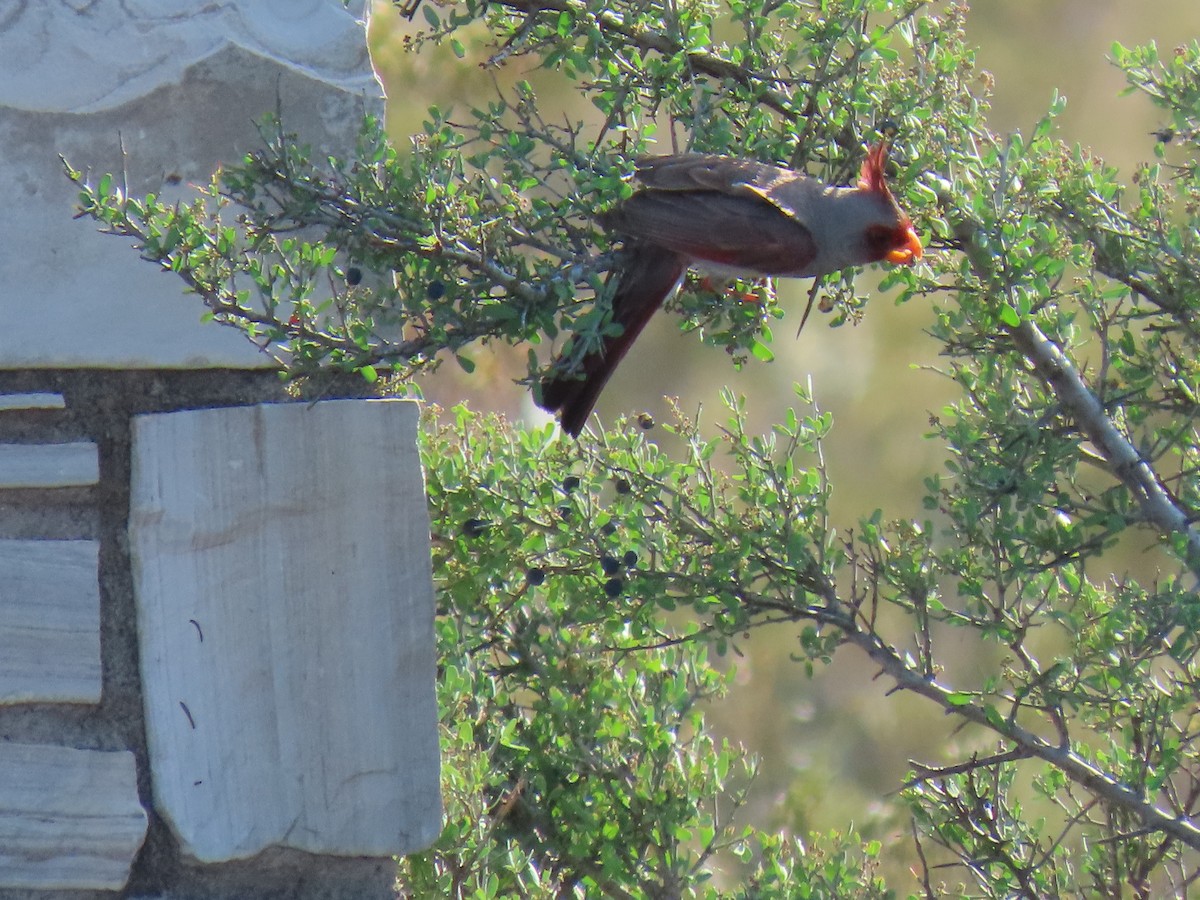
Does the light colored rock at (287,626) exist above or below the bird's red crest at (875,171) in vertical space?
below

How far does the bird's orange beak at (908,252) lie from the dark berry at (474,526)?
854 mm

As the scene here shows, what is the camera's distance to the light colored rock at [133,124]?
1600 mm

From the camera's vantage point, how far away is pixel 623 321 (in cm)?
219

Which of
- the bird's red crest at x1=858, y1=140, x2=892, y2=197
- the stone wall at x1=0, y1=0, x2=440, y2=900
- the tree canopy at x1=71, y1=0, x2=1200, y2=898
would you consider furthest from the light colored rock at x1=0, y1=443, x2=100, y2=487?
the bird's red crest at x1=858, y1=140, x2=892, y2=197

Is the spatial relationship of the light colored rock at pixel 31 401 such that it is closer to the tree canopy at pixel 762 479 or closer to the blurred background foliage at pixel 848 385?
the tree canopy at pixel 762 479

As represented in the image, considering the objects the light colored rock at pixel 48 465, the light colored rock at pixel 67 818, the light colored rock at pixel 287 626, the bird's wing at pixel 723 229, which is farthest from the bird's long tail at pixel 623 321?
the light colored rock at pixel 67 818

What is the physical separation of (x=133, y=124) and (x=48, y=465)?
1.36 ft

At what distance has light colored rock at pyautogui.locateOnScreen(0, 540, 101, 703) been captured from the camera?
62.5 inches

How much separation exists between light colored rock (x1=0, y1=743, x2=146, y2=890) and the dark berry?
85cm

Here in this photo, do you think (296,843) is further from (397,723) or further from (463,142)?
(463,142)

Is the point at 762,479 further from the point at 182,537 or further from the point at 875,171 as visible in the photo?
the point at 182,537

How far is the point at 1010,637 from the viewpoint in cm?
229

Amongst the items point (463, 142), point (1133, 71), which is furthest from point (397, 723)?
point (1133, 71)

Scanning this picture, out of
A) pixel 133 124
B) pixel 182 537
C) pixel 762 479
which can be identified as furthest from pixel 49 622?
pixel 762 479
